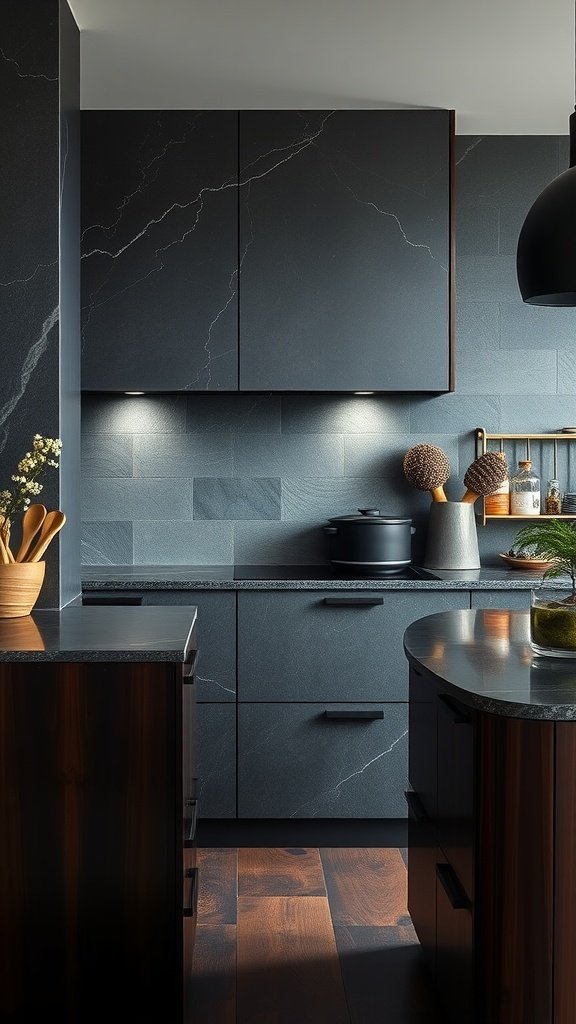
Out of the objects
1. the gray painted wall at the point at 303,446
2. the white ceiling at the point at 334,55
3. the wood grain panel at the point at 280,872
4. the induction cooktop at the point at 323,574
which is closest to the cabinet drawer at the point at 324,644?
the induction cooktop at the point at 323,574

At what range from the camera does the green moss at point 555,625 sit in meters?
1.80

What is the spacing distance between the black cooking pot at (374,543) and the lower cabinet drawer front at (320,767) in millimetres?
525

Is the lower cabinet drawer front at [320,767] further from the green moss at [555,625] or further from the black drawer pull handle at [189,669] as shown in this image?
the green moss at [555,625]

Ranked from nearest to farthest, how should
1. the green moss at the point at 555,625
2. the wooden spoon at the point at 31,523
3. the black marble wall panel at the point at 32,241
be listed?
the green moss at the point at 555,625, the wooden spoon at the point at 31,523, the black marble wall panel at the point at 32,241

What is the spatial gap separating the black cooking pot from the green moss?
1.57 m

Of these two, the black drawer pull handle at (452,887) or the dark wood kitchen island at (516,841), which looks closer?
the dark wood kitchen island at (516,841)

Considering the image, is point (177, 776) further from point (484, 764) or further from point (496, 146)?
point (496, 146)

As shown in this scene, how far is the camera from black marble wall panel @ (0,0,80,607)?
2.56m

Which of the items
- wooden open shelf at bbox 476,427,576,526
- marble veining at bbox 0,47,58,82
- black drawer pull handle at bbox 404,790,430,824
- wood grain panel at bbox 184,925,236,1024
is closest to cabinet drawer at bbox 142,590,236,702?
wood grain panel at bbox 184,925,236,1024

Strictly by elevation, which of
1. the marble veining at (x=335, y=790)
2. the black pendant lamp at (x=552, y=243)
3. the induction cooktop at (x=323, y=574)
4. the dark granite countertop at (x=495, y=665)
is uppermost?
the black pendant lamp at (x=552, y=243)

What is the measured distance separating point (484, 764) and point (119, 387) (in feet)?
7.41

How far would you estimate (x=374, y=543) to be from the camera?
3426mm

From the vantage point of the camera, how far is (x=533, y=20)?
2770 mm

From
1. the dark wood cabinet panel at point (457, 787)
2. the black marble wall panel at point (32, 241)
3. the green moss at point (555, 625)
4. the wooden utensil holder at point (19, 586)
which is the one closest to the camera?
the dark wood cabinet panel at point (457, 787)
